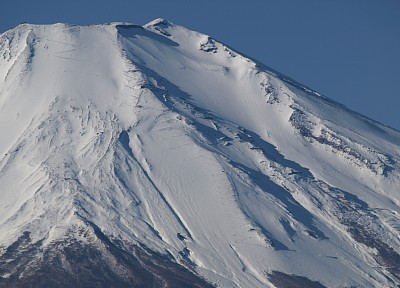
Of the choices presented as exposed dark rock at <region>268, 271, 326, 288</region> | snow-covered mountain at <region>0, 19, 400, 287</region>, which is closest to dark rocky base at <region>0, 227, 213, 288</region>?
snow-covered mountain at <region>0, 19, 400, 287</region>

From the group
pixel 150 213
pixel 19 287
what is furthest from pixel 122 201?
pixel 19 287

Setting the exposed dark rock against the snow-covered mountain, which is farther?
the exposed dark rock

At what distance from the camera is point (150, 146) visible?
19112 cm

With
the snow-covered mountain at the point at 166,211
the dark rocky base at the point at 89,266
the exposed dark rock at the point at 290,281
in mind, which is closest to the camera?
the dark rocky base at the point at 89,266

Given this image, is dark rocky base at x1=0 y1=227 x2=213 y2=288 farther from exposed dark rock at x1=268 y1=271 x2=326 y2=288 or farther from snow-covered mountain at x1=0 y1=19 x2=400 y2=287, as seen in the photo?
exposed dark rock at x1=268 y1=271 x2=326 y2=288

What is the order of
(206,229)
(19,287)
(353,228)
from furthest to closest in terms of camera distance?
(353,228)
(206,229)
(19,287)

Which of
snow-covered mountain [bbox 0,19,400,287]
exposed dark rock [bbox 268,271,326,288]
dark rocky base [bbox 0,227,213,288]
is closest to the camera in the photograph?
dark rocky base [bbox 0,227,213,288]

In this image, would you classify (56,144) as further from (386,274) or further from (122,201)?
(386,274)

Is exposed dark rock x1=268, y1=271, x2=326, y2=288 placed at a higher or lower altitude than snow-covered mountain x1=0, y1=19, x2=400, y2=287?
lower

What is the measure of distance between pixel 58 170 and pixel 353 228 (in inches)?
1692

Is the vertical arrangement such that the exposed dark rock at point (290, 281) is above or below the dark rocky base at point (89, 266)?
below

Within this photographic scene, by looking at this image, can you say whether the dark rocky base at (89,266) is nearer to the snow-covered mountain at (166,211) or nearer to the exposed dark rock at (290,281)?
the snow-covered mountain at (166,211)

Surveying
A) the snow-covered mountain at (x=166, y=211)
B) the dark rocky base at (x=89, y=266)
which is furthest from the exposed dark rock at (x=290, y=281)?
the dark rocky base at (x=89, y=266)

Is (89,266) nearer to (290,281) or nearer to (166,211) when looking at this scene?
(166,211)
